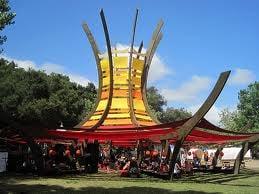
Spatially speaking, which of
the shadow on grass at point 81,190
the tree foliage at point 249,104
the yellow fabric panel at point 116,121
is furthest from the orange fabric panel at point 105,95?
the tree foliage at point 249,104

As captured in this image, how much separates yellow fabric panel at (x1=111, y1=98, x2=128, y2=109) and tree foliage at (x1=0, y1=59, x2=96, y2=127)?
58.0 ft

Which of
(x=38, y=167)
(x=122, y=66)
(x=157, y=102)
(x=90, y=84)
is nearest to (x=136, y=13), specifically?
(x=122, y=66)

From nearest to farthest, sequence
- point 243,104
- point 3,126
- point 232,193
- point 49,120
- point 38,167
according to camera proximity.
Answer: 1. point 232,193
2. point 38,167
3. point 3,126
4. point 49,120
5. point 243,104

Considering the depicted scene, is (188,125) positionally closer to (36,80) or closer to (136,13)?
(136,13)

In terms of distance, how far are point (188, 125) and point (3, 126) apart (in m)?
8.88

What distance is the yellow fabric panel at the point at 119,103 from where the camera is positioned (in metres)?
27.8

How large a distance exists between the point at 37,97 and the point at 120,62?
23.2 meters

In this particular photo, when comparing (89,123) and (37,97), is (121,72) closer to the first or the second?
(89,123)

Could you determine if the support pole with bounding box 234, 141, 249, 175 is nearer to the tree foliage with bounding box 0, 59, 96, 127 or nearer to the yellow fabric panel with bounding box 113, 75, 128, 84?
the yellow fabric panel with bounding box 113, 75, 128, 84

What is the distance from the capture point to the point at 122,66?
28.2 metres

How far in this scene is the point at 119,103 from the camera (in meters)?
28.0

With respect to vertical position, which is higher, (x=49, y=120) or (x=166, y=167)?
(x=49, y=120)

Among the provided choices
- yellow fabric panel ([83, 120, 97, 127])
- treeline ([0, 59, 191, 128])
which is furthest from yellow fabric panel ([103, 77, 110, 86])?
treeline ([0, 59, 191, 128])

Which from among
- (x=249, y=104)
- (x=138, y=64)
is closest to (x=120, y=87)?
(x=138, y=64)
